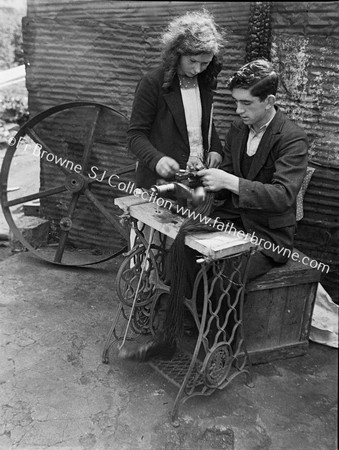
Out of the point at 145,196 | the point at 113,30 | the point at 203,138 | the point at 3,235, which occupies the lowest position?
the point at 3,235

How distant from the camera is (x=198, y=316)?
292 cm

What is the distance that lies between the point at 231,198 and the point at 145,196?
0.52m

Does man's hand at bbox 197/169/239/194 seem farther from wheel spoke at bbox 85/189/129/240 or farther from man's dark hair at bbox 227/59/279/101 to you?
wheel spoke at bbox 85/189/129/240

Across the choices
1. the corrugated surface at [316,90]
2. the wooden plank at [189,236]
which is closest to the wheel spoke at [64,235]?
the wooden plank at [189,236]

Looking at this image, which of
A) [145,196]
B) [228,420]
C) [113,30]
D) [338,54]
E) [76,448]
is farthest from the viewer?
[113,30]

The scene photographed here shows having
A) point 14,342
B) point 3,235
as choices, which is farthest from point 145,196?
point 3,235

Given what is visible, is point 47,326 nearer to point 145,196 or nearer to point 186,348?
point 186,348

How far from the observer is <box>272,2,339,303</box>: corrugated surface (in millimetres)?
3562

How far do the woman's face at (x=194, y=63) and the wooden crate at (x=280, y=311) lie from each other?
1.23m

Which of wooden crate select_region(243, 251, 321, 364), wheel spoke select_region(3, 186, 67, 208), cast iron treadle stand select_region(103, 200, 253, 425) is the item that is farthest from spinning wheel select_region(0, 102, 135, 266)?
wooden crate select_region(243, 251, 321, 364)

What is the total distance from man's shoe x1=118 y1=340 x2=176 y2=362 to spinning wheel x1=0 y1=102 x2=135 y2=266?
52.3 inches

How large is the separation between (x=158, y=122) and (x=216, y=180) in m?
0.66

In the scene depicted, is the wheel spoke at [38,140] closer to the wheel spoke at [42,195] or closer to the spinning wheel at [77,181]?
the spinning wheel at [77,181]

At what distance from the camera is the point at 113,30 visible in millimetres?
4125
